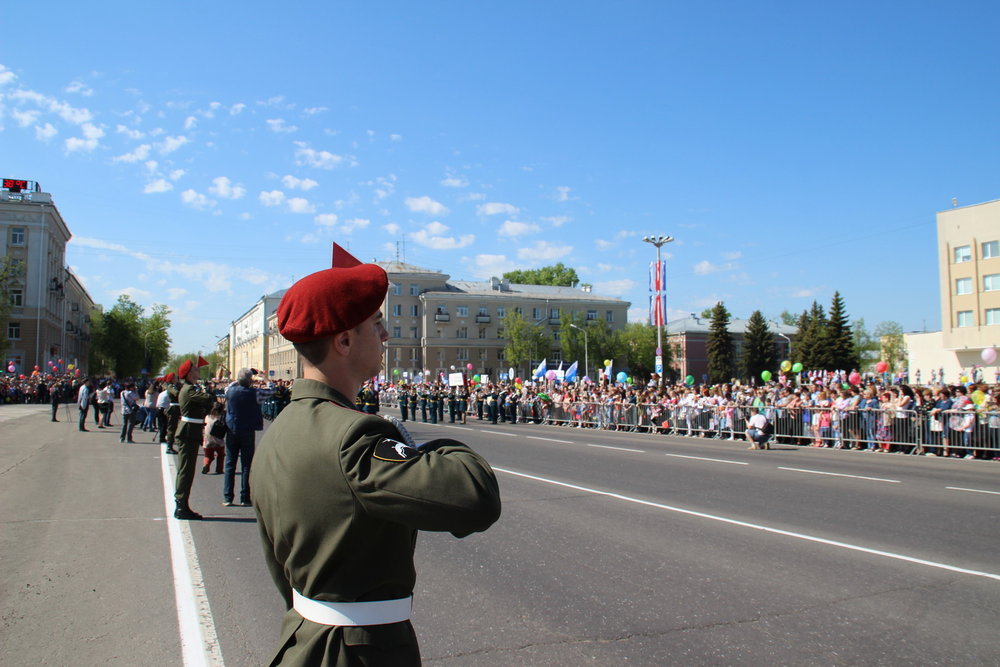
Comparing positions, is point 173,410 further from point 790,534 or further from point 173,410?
point 790,534

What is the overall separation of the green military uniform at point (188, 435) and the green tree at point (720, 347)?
91.2m

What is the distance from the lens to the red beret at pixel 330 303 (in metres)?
1.88

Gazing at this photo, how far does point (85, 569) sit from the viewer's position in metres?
6.50

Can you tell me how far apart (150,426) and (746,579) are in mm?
24573

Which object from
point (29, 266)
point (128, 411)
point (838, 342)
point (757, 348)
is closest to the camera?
point (128, 411)

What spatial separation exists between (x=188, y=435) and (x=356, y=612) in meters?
8.27

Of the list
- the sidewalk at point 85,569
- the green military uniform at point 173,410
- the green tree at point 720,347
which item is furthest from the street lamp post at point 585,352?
the sidewalk at point 85,569

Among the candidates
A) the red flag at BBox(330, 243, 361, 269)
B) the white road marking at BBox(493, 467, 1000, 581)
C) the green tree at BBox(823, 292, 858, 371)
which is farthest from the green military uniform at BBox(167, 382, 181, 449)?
the green tree at BBox(823, 292, 858, 371)

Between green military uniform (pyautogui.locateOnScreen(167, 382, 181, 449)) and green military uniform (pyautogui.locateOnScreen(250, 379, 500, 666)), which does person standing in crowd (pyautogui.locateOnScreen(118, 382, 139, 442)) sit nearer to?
green military uniform (pyautogui.locateOnScreen(167, 382, 181, 449))

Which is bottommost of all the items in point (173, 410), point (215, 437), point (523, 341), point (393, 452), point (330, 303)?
point (215, 437)

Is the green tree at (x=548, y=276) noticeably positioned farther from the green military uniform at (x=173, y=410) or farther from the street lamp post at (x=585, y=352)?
the green military uniform at (x=173, y=410)

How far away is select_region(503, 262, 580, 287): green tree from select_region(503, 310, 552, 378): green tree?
26.7 meters

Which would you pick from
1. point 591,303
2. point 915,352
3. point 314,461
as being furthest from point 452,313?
point 314,461

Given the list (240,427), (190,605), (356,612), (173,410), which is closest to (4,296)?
(173,410)
